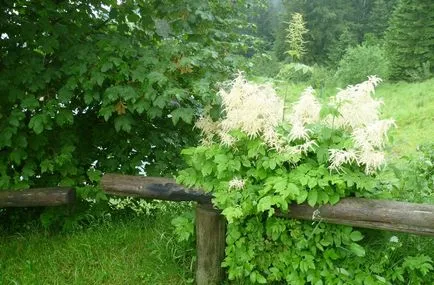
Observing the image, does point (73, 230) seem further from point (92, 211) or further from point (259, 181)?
point (259, 181)

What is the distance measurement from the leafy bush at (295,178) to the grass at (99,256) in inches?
31.9

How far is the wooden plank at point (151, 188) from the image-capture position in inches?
144

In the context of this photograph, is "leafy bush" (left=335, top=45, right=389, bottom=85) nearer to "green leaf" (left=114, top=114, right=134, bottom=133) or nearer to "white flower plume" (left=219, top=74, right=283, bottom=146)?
"green leaf" (left=114, top=114, right=134, bottom=133)

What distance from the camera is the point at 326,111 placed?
9.67ft

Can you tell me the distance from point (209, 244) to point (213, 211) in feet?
1.00

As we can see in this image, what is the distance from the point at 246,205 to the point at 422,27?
32.7 meters

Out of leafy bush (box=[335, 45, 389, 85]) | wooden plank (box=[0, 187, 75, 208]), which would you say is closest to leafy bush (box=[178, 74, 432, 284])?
wooden plank (box=[0, 187, 75, 208])

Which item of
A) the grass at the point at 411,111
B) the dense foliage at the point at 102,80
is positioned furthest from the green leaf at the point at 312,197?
the grass at the point at 411,111

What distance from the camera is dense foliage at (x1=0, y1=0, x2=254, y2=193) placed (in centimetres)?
404

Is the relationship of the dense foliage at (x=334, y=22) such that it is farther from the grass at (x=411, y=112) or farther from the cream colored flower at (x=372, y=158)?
the cream colored flower at (x=372, y=158)

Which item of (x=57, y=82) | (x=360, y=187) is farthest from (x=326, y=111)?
(x=57, y=82)

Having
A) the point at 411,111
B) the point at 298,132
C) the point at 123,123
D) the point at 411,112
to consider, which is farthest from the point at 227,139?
the point at 411,111

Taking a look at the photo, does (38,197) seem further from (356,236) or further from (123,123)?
(356,236)

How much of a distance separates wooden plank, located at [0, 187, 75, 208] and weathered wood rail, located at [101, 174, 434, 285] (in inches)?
28.6
